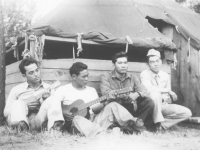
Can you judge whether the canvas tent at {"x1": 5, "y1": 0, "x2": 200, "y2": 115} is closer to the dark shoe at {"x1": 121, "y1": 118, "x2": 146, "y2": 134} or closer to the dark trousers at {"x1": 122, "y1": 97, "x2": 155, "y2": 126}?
the dark trousers at {"x1": 122, "y1": 97, "x2": 155, "y2": 126}

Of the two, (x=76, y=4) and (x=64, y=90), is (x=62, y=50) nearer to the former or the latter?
(x=76, y=4)

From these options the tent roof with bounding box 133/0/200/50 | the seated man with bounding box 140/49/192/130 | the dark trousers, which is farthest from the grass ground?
the tent roof with bounding box 133/0/200/50

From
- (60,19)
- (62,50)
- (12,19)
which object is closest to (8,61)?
(62,50)

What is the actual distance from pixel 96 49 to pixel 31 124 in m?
3.87

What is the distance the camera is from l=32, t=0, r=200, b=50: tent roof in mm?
6070

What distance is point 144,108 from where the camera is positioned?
5391 millimetres

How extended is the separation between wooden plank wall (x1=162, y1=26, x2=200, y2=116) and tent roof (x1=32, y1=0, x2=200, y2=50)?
207mm

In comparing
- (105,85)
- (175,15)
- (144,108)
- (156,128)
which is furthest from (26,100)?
(175,15)

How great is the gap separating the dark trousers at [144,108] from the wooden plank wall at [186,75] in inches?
77.7

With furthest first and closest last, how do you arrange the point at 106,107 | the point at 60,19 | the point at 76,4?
the point at 76,4
the point at 60,19
the point at 106,107

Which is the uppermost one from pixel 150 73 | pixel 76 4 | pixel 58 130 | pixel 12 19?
pixel 12 19

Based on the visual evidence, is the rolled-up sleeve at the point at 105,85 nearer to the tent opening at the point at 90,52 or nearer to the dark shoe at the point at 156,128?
the dark shoe at the point at 156,128

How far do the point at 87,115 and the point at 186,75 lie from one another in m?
3.05

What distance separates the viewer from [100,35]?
19.6 ft
